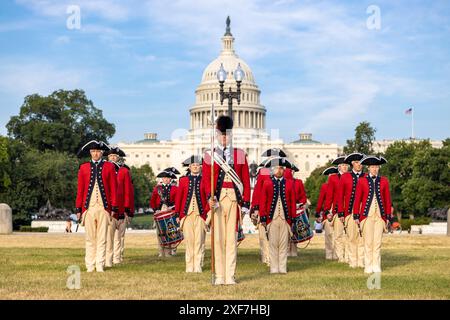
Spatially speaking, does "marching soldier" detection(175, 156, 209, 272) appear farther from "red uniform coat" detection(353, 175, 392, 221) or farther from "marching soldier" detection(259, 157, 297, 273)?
"red uniform coat" detection(353, 175, 392, 221)

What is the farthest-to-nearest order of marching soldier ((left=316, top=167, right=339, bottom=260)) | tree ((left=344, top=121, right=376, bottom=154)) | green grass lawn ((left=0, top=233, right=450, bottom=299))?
tree ((left=344, top=121, right=376, bottom=154)) < marching soldier ((left=316, top=167, right=339, bottom=260)) < green grass lawn ((left=0, top=233, right=450, bottom=299))

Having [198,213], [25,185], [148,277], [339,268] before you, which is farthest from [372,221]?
[25,185]

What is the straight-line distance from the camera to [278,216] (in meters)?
16.5

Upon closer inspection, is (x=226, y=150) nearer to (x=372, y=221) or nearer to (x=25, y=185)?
(x=372, y=221)

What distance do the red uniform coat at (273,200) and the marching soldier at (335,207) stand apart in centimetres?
367

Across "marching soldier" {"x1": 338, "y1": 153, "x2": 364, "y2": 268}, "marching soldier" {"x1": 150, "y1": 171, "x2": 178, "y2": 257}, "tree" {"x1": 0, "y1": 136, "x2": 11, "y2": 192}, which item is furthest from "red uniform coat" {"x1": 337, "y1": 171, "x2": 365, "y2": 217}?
"tree" {"x1": 0, "y1": 136, "x2": 11, "y2": 192}

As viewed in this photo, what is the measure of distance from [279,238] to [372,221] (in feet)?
5.79

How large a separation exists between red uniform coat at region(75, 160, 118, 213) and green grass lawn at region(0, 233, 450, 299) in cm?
125

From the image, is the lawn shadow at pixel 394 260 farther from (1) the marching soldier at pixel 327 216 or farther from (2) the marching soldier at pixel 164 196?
(2) the marching soldier at pixel 164 196

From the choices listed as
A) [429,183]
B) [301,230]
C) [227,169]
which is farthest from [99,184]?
[429,183]

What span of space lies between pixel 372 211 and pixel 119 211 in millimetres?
5019

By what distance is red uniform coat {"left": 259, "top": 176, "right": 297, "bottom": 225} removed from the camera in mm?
16438

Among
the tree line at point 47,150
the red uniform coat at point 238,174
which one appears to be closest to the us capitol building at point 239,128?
the tree line at point 47,150
